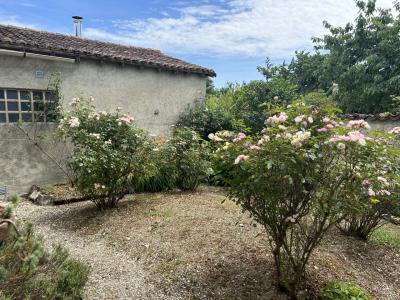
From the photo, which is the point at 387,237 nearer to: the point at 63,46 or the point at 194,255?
the point at 194,255

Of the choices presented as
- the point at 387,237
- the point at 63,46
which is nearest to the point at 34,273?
the point at 387,237

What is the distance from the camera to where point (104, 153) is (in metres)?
6.67

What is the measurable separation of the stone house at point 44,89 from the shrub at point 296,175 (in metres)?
6.63

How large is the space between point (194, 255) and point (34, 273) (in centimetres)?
249

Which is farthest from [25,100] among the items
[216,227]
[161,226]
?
[216,227]

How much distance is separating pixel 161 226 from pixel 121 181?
1.76m

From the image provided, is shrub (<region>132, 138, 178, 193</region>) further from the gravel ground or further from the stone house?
the stone house

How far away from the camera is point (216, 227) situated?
18.7ft

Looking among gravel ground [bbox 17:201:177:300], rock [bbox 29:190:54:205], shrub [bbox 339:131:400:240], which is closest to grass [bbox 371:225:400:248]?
shrub [bbox 339:131:400:240]

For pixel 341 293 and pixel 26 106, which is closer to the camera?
pixel 341 293

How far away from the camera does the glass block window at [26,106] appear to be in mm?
8438

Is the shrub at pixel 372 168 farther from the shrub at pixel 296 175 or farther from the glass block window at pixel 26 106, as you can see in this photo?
the glass block window at pixel 26 106

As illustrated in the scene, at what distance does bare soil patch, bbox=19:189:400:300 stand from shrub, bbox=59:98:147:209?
1.62 ft

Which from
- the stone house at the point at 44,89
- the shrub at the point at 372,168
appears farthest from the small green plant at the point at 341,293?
the stone house at the point at 44,89
